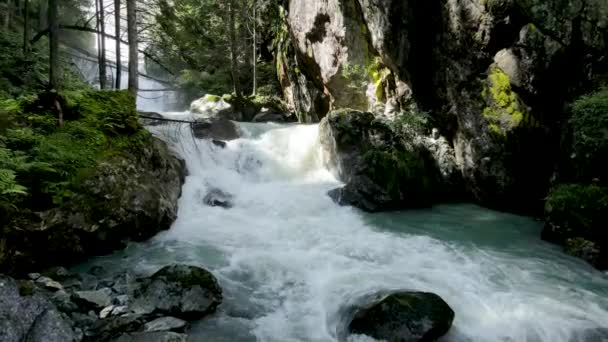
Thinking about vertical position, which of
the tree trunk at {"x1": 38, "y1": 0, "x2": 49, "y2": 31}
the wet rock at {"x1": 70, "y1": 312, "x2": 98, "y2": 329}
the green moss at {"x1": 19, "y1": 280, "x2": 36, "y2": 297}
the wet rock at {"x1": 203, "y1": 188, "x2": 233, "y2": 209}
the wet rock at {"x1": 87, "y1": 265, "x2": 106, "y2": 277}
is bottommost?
the wet rock at {"x1": 70, "y1": 312, "x2": 98, "y2": 329}

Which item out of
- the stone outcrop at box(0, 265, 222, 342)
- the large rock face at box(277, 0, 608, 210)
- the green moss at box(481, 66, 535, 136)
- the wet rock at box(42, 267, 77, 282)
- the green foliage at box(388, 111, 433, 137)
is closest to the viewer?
the stone outcrop at box(0, 265, 222, 342)

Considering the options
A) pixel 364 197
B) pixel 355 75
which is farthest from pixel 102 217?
pixel 355 75

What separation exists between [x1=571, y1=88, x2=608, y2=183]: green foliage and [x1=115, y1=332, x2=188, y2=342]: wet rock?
942cm

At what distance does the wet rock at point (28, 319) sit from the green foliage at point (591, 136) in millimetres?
10541

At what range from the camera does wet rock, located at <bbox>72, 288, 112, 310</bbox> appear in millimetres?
5434

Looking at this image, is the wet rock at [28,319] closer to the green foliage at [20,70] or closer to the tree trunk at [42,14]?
the green foliage at [20,70]

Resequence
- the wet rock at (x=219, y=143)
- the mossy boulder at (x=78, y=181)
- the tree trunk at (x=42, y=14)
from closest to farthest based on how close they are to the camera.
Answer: the mossy boulder at (x=78, y=181)
the wet rock at (x=219, y=143)
the tree trunk at (x=42, y=14)

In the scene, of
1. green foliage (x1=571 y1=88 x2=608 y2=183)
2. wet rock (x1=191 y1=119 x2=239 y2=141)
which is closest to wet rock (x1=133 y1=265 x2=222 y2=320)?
green foliage (x1=571 y1=88 x2=608 y2=183)

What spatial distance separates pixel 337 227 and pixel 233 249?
285 cm

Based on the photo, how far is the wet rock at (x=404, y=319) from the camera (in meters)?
5.02

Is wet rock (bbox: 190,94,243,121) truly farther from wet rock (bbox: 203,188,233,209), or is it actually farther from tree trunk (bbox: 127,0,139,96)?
tree trunk (bbox: 127,0,139,96)

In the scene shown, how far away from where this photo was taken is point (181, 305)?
5.50 m

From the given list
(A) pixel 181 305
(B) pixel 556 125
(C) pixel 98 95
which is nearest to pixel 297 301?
(A) pixel 181 305

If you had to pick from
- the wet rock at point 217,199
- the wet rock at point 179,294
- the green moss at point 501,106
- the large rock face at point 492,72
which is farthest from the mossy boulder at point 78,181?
the green moss at point 501,106
